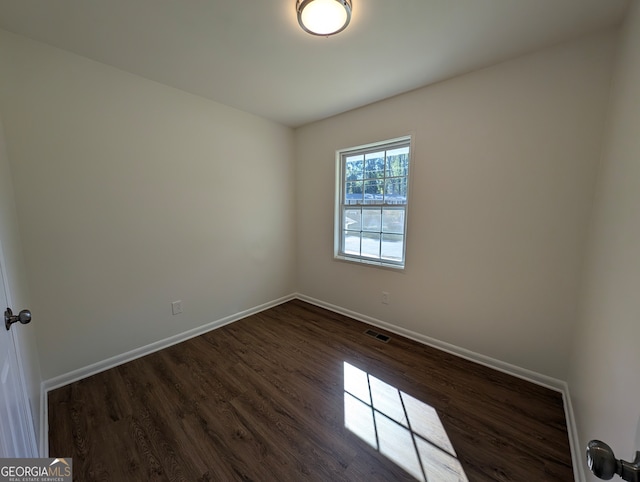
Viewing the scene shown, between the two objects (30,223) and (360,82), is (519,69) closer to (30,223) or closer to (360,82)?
(360,82)

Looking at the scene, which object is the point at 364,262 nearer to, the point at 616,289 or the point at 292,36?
the point at 616,289

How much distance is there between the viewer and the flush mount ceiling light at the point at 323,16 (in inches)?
54.2

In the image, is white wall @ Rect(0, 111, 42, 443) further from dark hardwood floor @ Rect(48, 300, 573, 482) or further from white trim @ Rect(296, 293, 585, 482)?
white trim @ Rect(296, 293, 585, 482)

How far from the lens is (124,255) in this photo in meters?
2.17

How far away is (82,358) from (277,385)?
1.61m

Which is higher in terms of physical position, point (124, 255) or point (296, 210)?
point (296, 210)

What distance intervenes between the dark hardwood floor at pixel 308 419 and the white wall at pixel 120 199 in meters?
0.46

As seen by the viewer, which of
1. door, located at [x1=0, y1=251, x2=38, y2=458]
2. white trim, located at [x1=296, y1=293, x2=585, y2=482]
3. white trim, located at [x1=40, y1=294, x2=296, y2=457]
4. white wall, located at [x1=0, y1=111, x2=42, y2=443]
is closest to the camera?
door, located at [x1=0, y1=251, x2=38, y2=458]

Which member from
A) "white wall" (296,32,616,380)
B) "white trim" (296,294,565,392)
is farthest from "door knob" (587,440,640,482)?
"white trim" (296,294,565,392)

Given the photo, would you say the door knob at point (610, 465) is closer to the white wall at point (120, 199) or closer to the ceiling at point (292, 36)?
the ceiling at point (292, 36)

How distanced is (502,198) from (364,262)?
1469 mm

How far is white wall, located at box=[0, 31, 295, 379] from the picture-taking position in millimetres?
1747

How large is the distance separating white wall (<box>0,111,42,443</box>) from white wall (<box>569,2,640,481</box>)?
2444 mm

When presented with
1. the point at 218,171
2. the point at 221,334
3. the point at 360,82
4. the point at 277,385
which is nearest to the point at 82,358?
the point at 221,334
